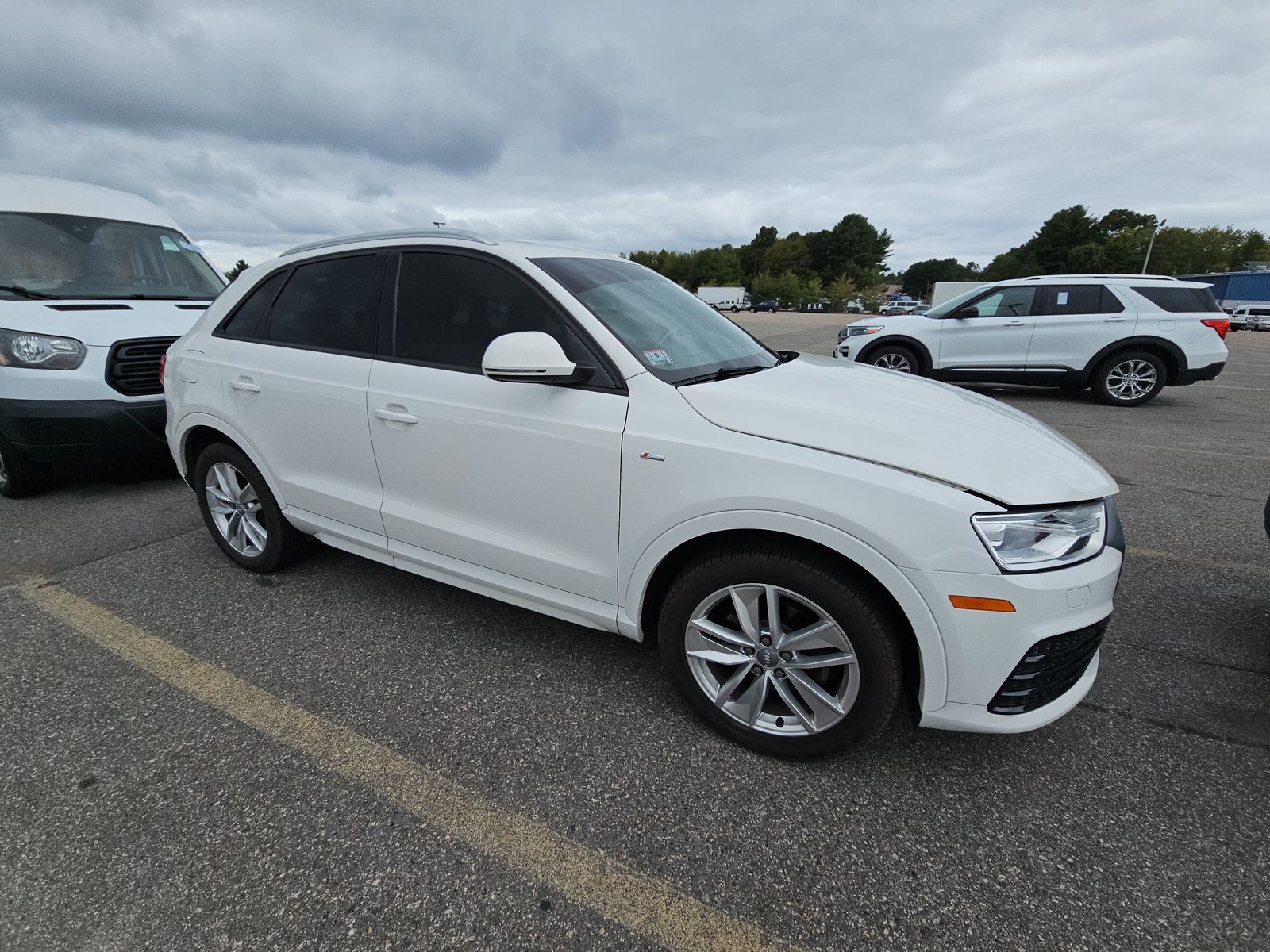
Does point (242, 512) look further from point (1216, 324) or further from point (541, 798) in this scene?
point (1216, 324)

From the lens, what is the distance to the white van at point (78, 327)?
4.11 m

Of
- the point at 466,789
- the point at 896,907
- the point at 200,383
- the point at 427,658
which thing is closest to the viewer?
the point at 896,907

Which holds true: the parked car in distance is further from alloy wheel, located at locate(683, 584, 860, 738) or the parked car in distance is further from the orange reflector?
alloy wheel, located at locate(683, 584, 860, 738)

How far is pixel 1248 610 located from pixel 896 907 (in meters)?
2.78

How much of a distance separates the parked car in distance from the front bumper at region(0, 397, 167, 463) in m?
45.7

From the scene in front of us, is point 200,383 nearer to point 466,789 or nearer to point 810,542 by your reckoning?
point 466,789

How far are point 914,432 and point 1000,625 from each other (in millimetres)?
612

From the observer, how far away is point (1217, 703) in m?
2.36

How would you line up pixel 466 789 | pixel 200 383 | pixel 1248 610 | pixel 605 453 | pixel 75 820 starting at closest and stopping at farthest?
pixel 75 820
pixel 466 789
pixel 605 453
pixel 1248 610
pixel 200 383

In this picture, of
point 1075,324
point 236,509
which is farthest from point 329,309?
point 1075,324

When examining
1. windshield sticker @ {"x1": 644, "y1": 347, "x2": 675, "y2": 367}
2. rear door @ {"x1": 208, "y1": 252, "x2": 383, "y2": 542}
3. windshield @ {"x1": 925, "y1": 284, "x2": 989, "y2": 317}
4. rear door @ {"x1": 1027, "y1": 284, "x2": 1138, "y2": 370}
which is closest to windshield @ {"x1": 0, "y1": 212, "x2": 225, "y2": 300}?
rear door @ {"x1": 208, "y1": 252, "x2": 383, "y2": 542}

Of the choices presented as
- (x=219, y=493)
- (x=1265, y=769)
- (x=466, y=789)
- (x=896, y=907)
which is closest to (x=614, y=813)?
(x=466, y=789)

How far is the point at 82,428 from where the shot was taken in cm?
417

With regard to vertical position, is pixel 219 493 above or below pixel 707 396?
below
